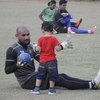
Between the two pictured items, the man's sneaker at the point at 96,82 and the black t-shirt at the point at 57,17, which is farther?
the black t-shirt at the point at 57,17

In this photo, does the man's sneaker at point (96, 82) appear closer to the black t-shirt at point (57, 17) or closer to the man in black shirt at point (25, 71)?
the man in black shirt at point (25, 71)

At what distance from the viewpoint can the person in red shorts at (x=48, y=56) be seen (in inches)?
259

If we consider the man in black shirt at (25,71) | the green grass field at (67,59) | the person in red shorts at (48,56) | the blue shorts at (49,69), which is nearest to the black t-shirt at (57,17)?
the green grass field at (67,59)

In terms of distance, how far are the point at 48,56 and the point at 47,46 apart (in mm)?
168

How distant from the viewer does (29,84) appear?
7.01 m

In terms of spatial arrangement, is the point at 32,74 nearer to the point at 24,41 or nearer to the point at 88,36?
the point at 24,41

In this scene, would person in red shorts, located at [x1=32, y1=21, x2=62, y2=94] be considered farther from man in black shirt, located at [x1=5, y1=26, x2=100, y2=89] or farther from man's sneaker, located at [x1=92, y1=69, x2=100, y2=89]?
man's sneaker, located at [x1=92, y1=69, x2=100, y2=89]

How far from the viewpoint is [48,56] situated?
6625mm

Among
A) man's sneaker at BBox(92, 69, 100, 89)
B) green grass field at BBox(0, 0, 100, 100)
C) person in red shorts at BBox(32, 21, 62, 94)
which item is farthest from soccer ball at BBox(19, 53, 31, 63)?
man's sneaker at BBox(92, 69, 100, 89)

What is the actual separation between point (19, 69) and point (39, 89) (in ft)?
1.86

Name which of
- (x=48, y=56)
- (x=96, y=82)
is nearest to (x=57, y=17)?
(x=96, y=82)

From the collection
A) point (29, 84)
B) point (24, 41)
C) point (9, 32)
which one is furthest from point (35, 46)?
point (9, 32)

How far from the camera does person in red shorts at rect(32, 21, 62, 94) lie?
659 centimetres

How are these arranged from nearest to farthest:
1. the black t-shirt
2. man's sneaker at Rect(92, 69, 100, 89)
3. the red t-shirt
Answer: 1. the red t-shirt
2. man's sneaker at Rect(92, 69, 100, 89)
3. the black t-shirt
